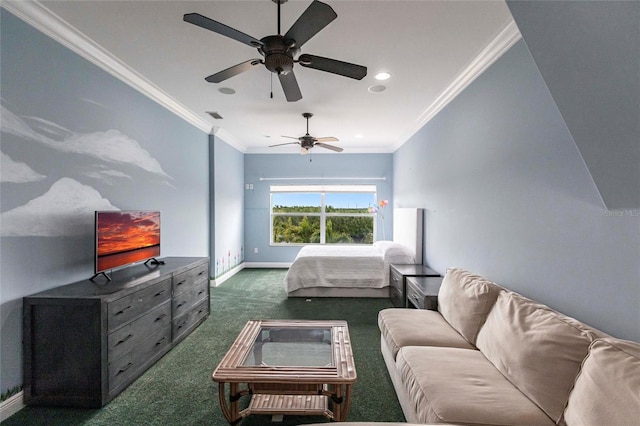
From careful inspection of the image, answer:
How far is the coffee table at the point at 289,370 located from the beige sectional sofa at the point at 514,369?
0.39 meters

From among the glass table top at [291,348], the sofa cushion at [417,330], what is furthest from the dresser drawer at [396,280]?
the glass table top at [291,348]

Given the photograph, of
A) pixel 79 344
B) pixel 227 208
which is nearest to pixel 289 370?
pixel 79 344

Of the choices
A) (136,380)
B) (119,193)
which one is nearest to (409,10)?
(119,193)

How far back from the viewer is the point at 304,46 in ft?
Answer: 8.13

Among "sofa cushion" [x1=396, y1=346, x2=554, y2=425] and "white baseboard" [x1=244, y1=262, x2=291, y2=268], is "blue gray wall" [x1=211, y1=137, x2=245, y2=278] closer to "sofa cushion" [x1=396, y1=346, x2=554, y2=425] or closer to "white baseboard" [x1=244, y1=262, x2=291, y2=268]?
"white baseboard" [x1=244, y1=262, x2=291, y2=268]

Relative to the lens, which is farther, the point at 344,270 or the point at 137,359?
the point at 344,270

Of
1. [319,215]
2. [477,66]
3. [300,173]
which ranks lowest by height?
[319,215]

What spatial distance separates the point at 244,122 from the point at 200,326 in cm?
303

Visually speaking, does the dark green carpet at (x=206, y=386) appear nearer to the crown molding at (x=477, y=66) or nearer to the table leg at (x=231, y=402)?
the table leg at (x=231, y=402)

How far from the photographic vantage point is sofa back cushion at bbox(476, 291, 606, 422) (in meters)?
1.28

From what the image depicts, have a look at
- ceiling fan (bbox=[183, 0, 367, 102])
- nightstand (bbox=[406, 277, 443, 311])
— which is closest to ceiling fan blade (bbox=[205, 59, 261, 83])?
ceiling fan (bbox=[183, 0, 367, 102])

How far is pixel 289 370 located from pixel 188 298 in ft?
6.22

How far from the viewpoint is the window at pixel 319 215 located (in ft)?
22.5

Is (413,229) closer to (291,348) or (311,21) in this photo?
(291,348)
